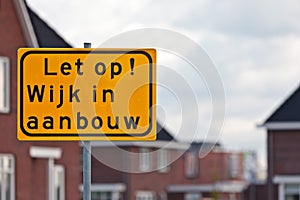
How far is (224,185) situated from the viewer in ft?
259

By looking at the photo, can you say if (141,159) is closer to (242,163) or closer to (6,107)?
(242,163)

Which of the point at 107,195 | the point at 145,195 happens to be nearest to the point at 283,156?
the point at 107,195

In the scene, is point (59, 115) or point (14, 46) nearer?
point (59, 115)

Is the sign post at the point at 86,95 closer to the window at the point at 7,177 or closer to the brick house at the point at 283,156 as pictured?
the window at the point at 7,177

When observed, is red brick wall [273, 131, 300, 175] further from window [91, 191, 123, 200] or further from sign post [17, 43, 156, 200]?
sign post [17, 43, 156, 200]

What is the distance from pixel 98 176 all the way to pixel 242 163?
28571mm

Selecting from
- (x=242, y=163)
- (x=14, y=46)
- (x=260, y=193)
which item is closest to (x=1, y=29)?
(x=14, y=46)

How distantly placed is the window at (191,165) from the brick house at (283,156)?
26.1 m

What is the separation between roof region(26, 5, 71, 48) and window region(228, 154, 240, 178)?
1974 inches

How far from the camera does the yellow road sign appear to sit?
21.2 feet

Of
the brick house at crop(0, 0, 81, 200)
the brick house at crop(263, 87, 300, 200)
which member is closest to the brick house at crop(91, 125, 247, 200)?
the brick house at crop(263, 87, 300, 200)

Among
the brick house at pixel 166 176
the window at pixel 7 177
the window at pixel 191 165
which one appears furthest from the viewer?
the window at pixel 191 165

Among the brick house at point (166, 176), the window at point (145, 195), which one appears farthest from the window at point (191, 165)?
the window at point (145, 195)

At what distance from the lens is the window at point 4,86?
32156 millimetres
